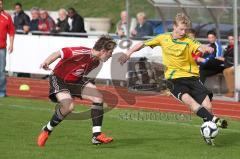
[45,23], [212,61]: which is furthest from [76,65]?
[45,23]

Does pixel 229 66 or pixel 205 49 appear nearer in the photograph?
pixel 205 49

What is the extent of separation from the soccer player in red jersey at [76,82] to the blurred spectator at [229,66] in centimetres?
633

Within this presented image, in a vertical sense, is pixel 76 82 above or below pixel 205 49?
below

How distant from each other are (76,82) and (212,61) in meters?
6.70

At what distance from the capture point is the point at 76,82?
11.5 m

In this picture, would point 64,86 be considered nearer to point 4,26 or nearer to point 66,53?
point 66,53

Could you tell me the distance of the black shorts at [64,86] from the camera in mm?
11355

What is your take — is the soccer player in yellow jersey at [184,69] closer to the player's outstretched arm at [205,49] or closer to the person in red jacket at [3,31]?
the player's outstretched arm at [205,49]

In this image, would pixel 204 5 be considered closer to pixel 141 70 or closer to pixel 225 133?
pixel 141 70

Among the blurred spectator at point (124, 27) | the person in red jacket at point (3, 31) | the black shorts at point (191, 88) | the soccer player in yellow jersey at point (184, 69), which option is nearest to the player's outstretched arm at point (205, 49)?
the soccer player in yellow jersey at point (184, 69)

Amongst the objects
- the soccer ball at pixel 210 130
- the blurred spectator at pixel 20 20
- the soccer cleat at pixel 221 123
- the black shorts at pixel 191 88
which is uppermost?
the blurred spectator at pixel 20 20

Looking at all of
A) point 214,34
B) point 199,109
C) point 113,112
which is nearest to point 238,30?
point 214,34

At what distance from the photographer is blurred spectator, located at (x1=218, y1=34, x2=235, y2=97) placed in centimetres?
1728

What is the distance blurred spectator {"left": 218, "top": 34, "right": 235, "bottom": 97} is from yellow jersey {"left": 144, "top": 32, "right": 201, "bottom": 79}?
5602 mm
